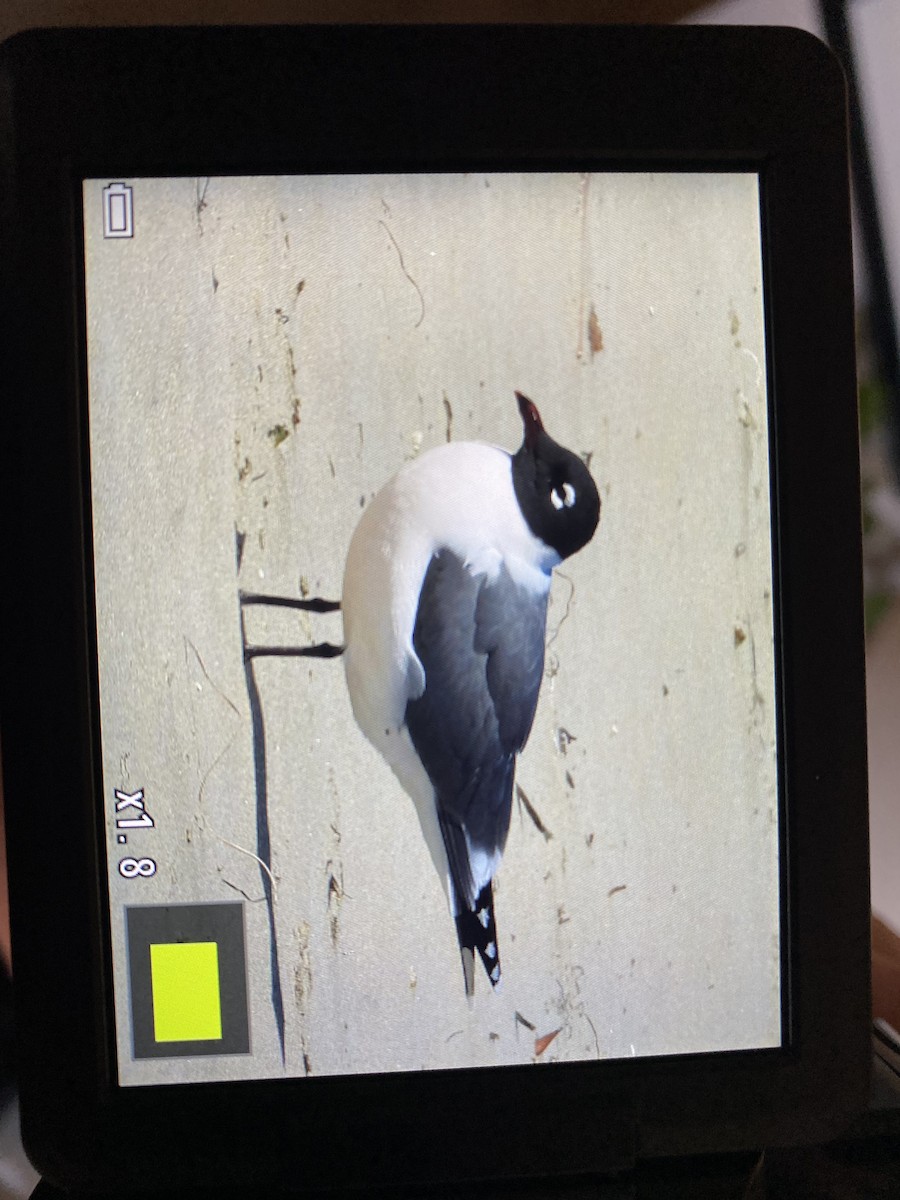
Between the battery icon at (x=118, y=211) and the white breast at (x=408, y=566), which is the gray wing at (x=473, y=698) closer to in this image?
the white breast at (x=408, y=566)

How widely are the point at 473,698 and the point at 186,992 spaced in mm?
185

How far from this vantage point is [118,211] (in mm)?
397

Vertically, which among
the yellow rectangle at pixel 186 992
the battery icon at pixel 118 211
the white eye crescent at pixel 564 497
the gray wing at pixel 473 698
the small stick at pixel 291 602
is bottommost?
the yellow rectangle at pixel 186 992

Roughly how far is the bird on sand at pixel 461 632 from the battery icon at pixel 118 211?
0.16 metres

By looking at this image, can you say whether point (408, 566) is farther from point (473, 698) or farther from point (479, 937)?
point (479, 937)

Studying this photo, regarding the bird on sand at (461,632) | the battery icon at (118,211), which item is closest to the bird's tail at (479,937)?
the bird on sand at (461,632)

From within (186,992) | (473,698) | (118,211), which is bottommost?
(186,992)

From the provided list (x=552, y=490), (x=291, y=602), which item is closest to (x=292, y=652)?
(x=291, y=602)

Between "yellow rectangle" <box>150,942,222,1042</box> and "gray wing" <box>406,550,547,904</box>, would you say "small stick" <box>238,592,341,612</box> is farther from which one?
"yellow rectangle" <box>150,942,222,1042</box>

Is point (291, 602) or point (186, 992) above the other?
point (291, 602)

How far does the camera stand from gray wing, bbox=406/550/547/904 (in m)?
0.41

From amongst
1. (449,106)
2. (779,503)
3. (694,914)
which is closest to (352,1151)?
(694,914)

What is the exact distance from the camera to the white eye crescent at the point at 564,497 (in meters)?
0.40

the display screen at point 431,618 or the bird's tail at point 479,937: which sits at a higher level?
the display screen at point 431,618
